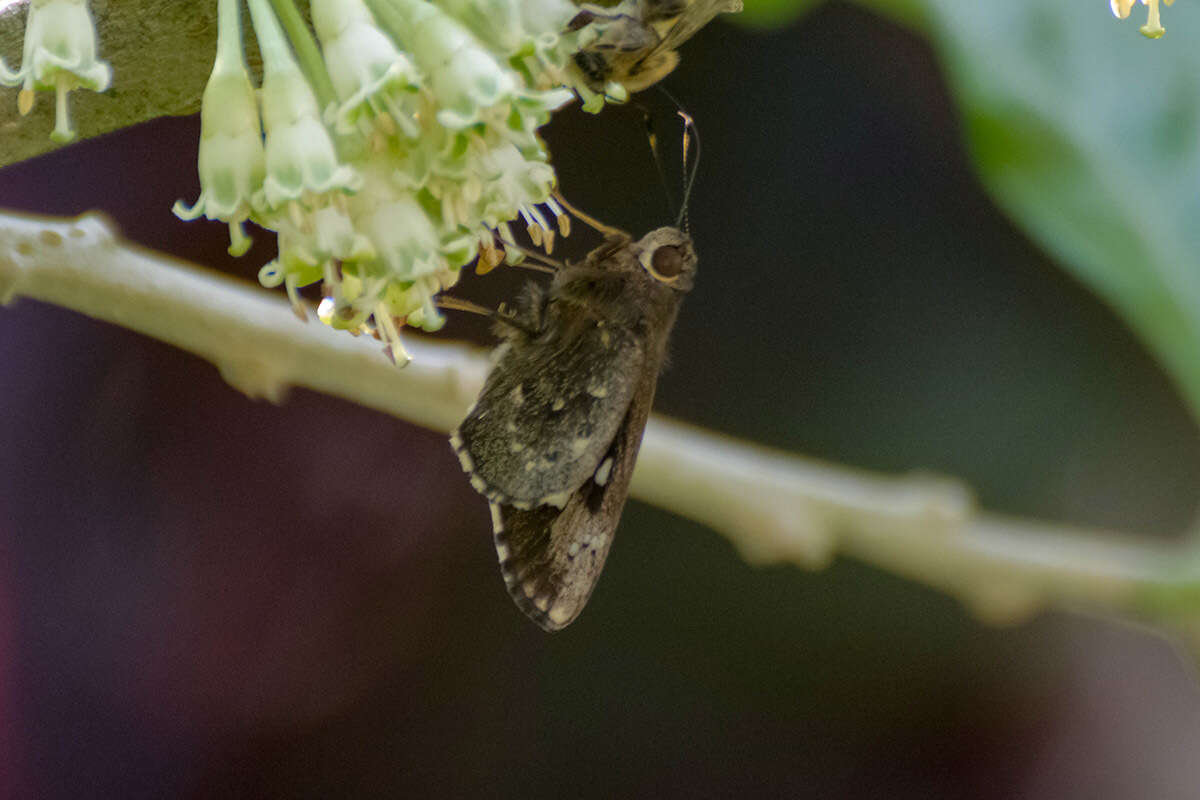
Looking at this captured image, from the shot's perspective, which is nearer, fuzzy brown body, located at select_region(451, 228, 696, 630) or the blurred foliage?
fuzzy brown body, located at select_region(451, 228, 696, 630)

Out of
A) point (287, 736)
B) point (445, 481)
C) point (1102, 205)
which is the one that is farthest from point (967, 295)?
point (287, 736)

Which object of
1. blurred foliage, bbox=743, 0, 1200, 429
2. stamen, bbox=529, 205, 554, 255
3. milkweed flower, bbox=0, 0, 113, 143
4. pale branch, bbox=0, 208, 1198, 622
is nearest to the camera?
milkweed flower, bbox=0, 0, 113, 143

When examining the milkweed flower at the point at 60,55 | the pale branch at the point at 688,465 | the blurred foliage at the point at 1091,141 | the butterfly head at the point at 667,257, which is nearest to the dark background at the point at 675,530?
the pale branch at the point at 688,465

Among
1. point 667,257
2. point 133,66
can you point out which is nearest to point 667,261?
point 667,257

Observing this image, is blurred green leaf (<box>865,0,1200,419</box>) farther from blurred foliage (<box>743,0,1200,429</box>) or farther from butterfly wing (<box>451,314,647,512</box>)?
butterfly wing (<box>451,314,647,512</box>)

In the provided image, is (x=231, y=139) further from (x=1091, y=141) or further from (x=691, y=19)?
(x=1091, y=141)

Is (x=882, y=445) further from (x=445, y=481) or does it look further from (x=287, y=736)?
(x=287, y=736)

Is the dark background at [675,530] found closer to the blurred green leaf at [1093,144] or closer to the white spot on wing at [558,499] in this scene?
the blurred green leaf at [1093,144]

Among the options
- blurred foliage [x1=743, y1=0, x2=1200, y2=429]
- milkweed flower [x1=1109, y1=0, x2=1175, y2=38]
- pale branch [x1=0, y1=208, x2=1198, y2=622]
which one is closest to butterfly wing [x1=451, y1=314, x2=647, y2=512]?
pale branch [x1=0, y1=208, x2=1198, y2=622]
